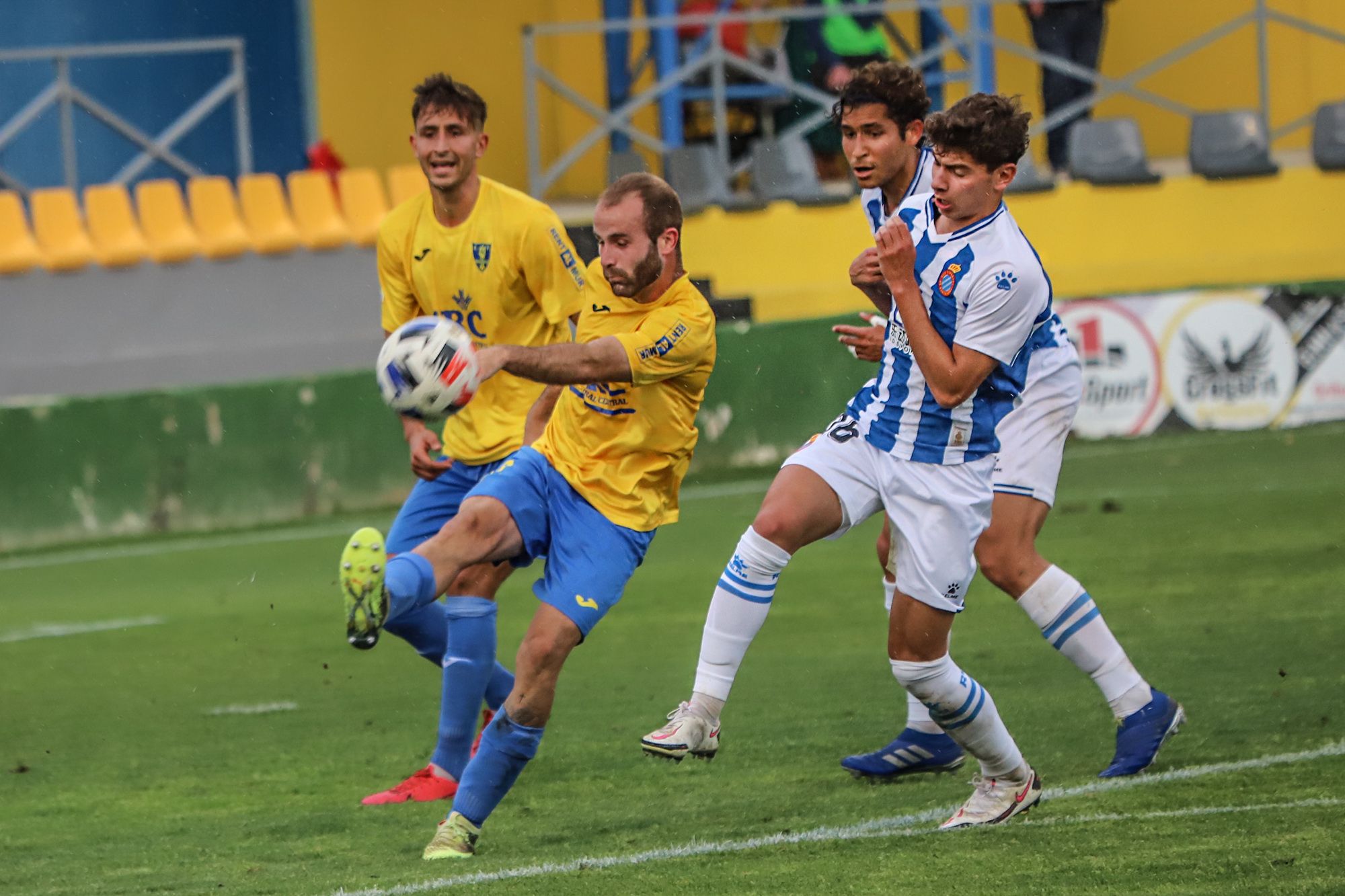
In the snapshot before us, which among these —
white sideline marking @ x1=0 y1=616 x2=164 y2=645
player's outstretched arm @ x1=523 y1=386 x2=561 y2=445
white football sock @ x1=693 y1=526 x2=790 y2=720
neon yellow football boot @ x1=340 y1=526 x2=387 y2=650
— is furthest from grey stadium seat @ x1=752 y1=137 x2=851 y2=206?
neon yellow football boot @ x1=340 y1=526 x2=387 y2=650

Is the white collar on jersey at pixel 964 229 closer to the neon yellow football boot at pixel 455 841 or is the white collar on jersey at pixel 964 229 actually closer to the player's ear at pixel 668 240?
the player's ear at pixel 668 240

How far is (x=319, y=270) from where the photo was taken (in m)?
15.2

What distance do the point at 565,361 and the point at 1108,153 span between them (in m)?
11.0

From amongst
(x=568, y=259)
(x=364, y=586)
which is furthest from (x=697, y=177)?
(x=364, y=586)

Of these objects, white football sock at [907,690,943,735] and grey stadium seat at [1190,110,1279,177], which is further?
grey stadium seat at [1190,110,1279,177]

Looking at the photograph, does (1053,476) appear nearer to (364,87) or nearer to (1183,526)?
(1183,526)

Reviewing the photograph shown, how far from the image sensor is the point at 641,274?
576 centimetres

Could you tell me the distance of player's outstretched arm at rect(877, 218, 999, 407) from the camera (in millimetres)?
5398

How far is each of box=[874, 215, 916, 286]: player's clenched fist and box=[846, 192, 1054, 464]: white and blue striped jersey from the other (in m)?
0.14

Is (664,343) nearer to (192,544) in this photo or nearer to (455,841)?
(455,841)

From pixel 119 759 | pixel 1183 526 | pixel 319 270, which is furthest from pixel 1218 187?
pixel 119 759

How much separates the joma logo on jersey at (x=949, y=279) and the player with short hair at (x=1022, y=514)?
17.2 inches

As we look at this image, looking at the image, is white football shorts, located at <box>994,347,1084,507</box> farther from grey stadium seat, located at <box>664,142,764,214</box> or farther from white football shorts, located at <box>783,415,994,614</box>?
grey stadium seat, located at <box>664,142,764,214</box>

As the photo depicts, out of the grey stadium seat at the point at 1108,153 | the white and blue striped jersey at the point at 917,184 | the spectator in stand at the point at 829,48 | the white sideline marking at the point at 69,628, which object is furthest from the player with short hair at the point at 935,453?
the spectator in stand at the point at 829,48
